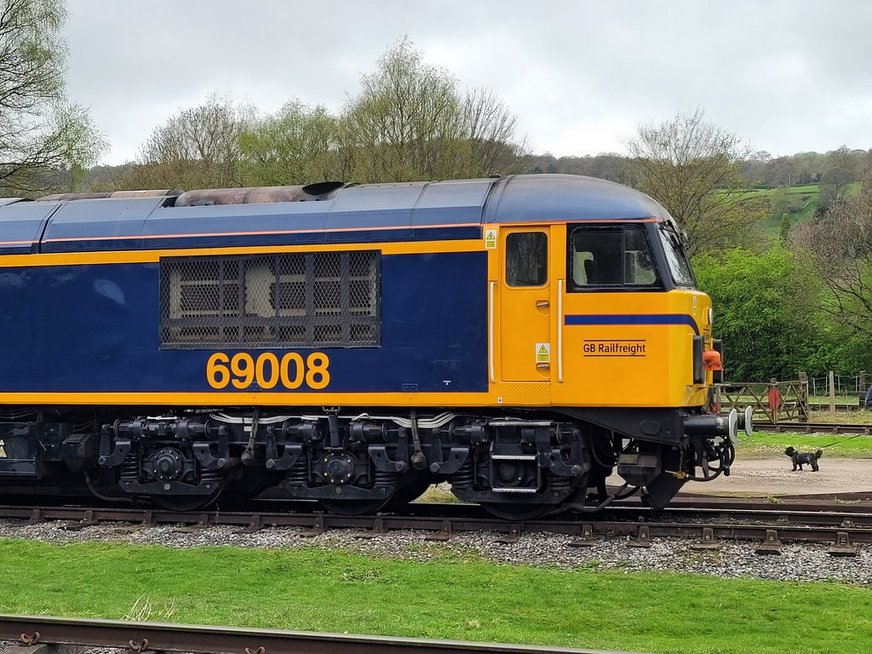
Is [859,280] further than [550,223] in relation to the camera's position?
Yes

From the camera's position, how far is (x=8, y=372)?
12.0 metres

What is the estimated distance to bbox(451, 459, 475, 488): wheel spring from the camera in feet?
35.0

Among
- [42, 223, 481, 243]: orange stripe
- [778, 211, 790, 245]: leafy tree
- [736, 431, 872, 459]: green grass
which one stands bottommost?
[736, 431, 872, 459]: green grass

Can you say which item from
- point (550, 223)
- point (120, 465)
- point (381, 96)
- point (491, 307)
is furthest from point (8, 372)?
point (381, 96)

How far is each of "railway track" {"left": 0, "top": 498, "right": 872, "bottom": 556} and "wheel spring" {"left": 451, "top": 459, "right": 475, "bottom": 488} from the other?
44cm

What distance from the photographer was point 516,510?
429 inches

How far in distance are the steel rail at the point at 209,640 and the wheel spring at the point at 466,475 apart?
493 centimetres

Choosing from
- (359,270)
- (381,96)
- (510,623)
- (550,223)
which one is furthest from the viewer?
(381,96)

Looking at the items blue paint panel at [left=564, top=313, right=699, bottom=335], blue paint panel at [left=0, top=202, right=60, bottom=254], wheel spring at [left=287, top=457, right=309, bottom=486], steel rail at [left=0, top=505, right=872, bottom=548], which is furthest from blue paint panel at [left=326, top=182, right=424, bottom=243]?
blue paint panel at [left=0, top=202, right=60, bottom=254]

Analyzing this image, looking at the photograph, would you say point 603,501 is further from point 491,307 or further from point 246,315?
point 246,315

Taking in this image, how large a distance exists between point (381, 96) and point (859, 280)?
74.9ft

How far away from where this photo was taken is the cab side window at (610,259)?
33.1 feet

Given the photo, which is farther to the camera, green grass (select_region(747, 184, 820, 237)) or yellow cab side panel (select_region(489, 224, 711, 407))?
green grass (select_region(747, 184, 820, 237))

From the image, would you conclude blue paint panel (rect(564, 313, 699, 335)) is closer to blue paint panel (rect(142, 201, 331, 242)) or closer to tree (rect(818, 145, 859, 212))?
blue paint panel (rect(142, 201, 331, 242))
